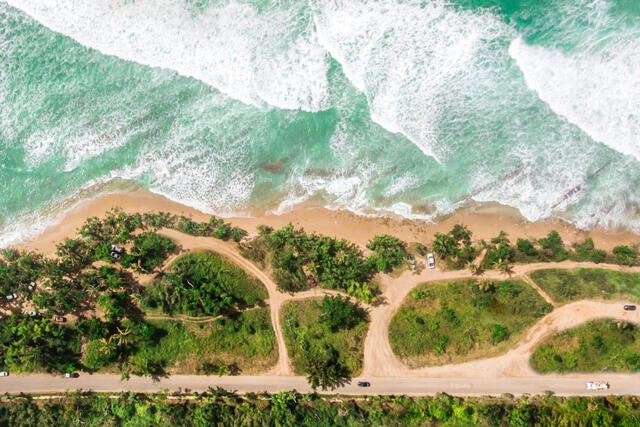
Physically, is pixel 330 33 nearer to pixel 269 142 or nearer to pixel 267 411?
pixel 269 142

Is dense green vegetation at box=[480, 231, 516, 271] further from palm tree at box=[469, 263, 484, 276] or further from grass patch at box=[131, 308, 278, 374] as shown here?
grass patch at box=[131, 308, 278, 374]

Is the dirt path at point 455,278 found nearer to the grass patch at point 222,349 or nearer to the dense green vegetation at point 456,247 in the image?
the dense green vegetation at point 456,247

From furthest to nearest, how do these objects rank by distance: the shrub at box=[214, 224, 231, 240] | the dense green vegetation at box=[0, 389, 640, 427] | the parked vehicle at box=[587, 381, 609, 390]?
the shrub at box=[214, 224, 231, 240]
the parked vehicle at box=[587, 381, 609, 390]
the dense green vegetation at box=[0, 389, 640, 427]

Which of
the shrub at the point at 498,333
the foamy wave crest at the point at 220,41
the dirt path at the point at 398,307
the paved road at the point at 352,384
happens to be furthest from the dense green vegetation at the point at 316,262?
the foamy wave crest at the point at 220,41

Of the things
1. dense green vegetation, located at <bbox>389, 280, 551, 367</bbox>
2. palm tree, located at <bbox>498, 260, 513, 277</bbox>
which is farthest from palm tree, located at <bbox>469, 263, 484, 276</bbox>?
palm tree, located at <bbox>498, 260, 513, 277</bbox>

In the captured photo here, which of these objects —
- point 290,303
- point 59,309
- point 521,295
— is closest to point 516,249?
point 521,295

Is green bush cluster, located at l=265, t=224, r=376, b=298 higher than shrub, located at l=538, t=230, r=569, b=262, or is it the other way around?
shrub, located at l=538, t=230, r=569, b=262
